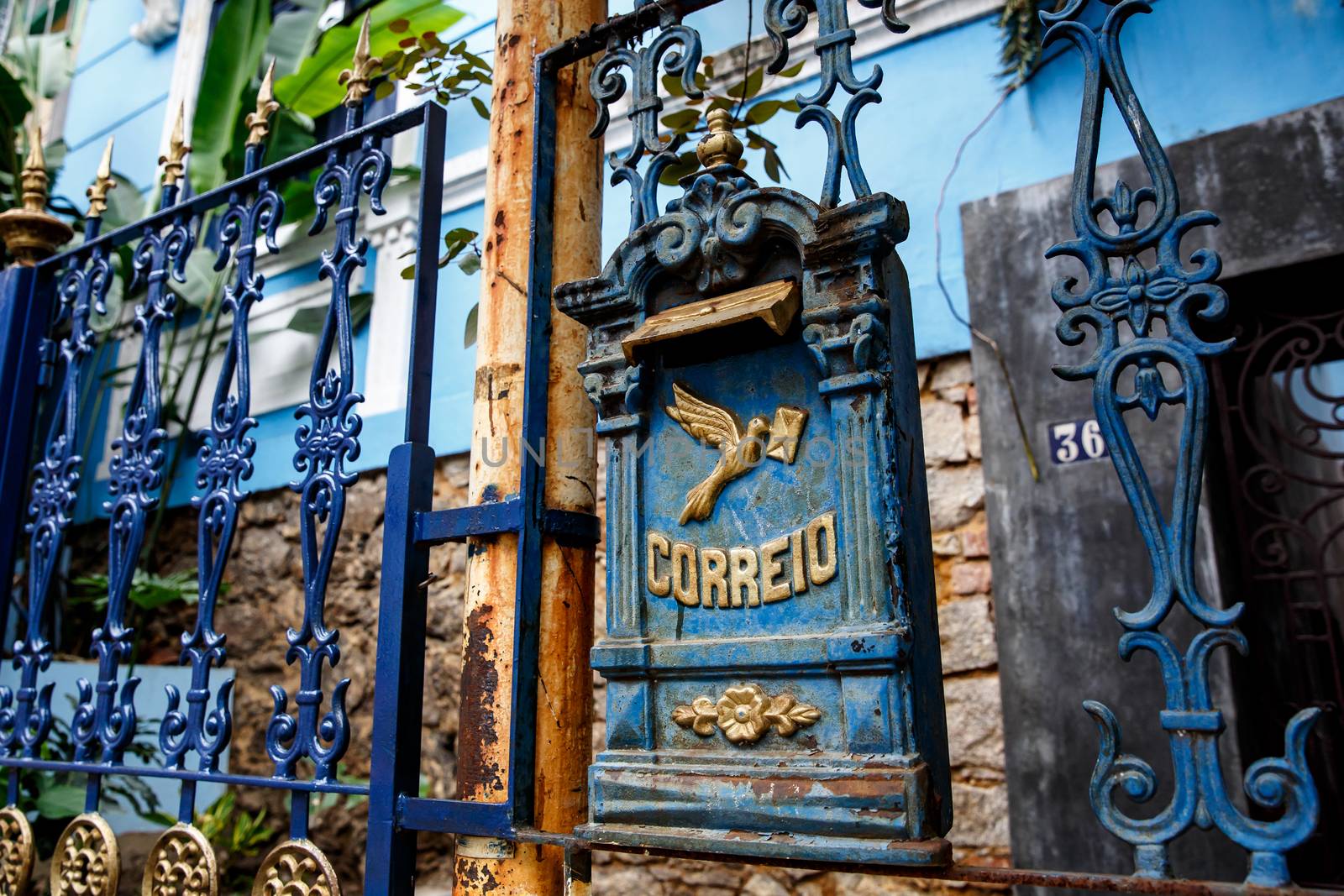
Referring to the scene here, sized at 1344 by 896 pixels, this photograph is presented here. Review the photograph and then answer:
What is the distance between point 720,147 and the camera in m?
1.72

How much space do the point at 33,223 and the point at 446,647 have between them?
6.79ft

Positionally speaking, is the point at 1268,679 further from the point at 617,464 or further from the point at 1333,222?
the point at 617,464

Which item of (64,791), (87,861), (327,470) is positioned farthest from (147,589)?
(327,470)

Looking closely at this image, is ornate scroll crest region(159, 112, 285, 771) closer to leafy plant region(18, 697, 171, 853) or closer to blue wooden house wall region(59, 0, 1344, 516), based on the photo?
leafy plant region(18, 697, 171, 853)

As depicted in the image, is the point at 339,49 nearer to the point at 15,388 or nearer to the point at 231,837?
the point at 15,388

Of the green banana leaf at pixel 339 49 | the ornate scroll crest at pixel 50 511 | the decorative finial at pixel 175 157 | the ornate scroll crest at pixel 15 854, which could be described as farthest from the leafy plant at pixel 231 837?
the green banana leaf at pixel 339 49

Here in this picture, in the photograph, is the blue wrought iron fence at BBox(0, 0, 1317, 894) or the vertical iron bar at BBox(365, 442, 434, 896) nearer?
the blue wrought iron fence at BBox(0, 0, 1317, 894)

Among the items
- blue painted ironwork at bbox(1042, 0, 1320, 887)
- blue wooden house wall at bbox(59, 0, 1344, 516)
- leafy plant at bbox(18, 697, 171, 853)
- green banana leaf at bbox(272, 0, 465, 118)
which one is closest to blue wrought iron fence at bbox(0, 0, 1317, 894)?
blue painted ironwork at bbox(1042, 0, 1320, 887)

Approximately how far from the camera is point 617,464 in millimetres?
1699

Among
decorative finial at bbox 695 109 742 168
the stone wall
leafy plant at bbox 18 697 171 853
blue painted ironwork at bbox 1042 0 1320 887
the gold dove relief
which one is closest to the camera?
blue painted ironwork at bbox 1042 0 1320 887

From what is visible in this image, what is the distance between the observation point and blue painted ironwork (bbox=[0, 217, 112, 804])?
8.21ft

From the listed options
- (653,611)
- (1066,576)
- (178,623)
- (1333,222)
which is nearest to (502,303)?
(653,611)

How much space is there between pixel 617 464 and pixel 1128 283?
80 cm

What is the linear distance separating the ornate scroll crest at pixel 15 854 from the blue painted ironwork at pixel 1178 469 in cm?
230
